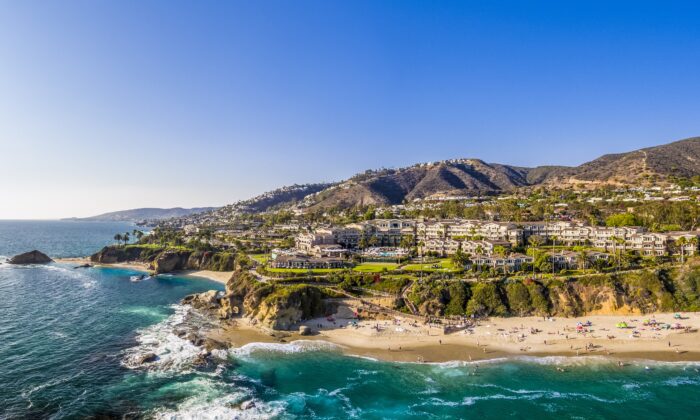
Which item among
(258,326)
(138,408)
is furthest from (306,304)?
(138,408)

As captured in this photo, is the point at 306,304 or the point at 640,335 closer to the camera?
the point at 640,335

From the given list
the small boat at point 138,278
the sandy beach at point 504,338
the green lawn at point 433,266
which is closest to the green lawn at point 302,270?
the green lawn at point 433,266

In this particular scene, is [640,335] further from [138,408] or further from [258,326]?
[138,408]

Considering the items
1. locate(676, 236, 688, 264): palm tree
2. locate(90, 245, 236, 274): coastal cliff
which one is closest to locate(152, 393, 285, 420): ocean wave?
locate(90, 245, 236, 274): coastal cliff

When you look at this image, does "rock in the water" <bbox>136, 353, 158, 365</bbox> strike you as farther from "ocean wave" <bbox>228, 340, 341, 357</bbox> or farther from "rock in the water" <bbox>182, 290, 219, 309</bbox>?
"rock in the water" <bbox>182, 290, 219, 309</bbox>

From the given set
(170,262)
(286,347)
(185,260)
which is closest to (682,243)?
(286,347)

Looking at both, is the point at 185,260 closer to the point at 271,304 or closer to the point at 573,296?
the point at 271,304
